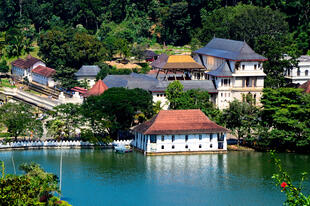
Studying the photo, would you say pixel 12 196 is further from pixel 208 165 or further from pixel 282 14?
pixel 282 14

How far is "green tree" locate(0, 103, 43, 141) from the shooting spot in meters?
64.0

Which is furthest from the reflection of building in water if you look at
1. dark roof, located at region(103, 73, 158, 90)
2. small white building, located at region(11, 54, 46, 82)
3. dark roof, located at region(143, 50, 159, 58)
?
dark roof, located at region(143, 50, 159, 58)

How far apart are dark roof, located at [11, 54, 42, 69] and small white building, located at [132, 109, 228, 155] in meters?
37.7

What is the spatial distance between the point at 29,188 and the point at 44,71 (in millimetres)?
56149

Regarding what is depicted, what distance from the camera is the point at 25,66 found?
96750mm

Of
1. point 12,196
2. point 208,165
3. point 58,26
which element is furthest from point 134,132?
point 58,26

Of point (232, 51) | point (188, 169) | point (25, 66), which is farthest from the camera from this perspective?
point (25, 66)

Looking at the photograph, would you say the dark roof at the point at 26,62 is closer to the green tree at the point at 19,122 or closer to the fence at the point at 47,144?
the green tree at the point at 19,122

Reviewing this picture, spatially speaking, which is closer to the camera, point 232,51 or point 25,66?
point 232,51

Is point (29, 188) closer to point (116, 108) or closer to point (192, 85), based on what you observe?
point (116, 108)

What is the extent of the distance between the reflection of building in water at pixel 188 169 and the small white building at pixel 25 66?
4031 cm

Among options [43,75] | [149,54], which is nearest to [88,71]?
[43,75]

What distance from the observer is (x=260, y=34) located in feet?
292

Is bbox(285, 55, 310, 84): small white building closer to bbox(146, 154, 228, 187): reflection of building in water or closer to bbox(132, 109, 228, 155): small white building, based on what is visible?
bbox(132, 109, 228, 155): small white building
